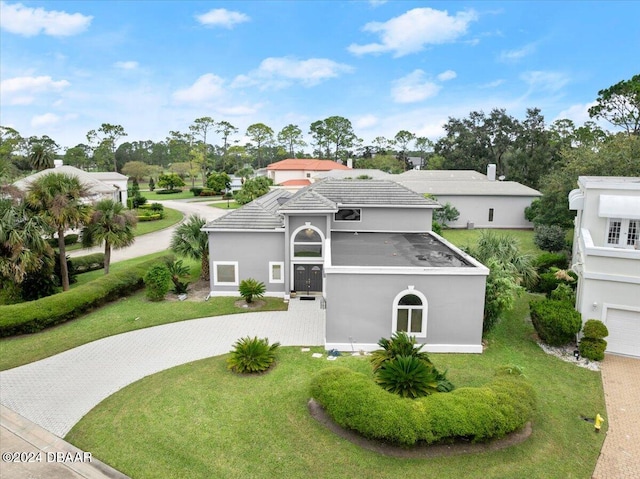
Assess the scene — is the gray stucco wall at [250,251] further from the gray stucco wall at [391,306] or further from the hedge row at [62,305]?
the gray stucco wall at [391,306]

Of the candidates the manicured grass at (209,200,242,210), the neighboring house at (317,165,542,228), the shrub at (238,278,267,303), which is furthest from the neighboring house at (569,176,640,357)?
the manicured grass at (209,200,242,210)

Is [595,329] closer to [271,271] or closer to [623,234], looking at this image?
[623,234]

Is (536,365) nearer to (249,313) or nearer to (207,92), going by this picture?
(249,313)

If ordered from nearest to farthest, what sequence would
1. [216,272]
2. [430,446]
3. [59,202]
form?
1. [430,446]
2. [59,202]
3. [216,272]

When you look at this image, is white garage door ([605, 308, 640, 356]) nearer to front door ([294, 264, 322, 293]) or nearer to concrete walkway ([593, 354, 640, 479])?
concrete walkway ([593, 354, 640, 479])

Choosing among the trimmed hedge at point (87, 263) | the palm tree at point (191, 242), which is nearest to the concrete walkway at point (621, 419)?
the palm tree at point (191, 242)

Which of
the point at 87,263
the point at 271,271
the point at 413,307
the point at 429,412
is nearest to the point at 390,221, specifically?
the point at 271,271

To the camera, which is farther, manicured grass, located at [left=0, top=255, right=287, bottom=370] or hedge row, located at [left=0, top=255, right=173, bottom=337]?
hedge row, located at [left=0, top=255, right=173, bottom=337]
